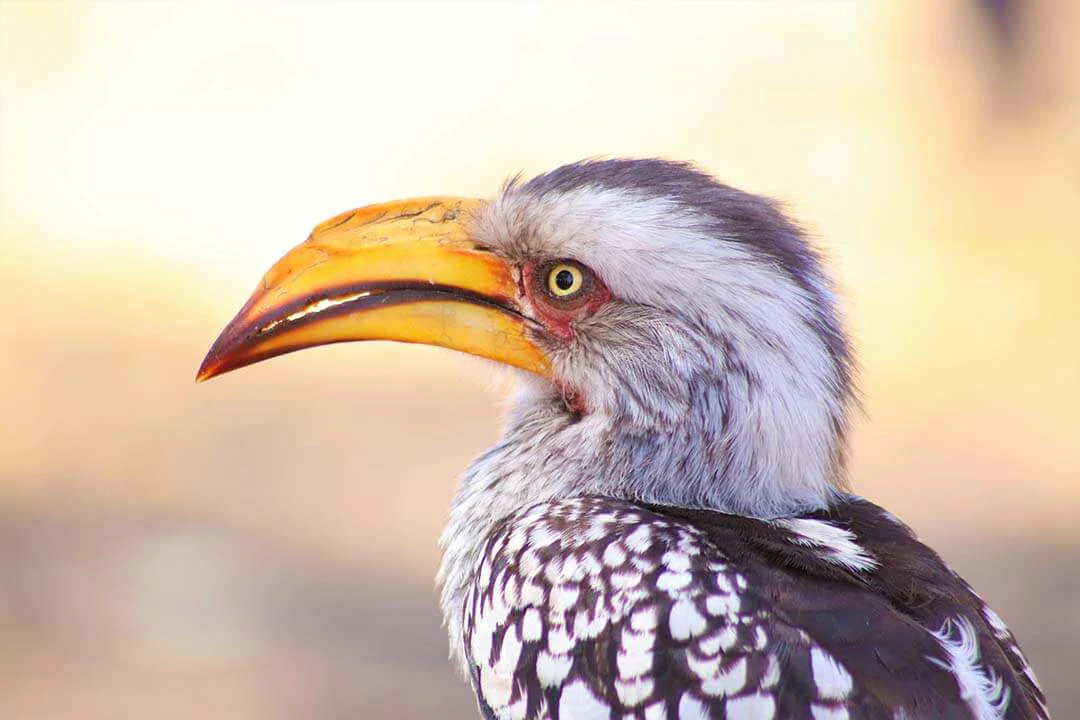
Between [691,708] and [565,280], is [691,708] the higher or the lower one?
the lower one

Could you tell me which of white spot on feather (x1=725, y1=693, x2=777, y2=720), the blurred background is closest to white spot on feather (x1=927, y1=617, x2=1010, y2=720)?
white spot on feather (x1=725, y1=693, x2=777, y2=720)

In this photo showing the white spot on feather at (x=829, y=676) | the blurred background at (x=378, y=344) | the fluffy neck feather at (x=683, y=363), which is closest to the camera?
the white spot on feather at (x=829, y=676)

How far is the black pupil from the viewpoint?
306cm

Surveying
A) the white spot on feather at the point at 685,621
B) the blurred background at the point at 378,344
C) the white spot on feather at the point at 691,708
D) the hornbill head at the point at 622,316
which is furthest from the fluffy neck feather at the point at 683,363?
the blurred background at the point at 378,344

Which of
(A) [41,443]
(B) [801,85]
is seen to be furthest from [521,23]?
(A) [41,443]

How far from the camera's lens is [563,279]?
10.1 ft

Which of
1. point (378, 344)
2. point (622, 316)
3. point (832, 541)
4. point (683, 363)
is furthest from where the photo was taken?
point (378, 344)

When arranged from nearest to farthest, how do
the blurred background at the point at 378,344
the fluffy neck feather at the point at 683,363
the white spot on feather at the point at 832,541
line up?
1. the white spot on feather at the point at 832,541
2. the fluffy neck feather at the point at 683,363
3. the blurred background at the point at 378,344

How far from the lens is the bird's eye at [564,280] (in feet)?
10.00

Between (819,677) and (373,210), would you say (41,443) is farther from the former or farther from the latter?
(819,677)

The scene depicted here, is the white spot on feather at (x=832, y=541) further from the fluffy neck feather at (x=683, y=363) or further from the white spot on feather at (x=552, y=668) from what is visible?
the white spot on feather at (x=552, y=668)

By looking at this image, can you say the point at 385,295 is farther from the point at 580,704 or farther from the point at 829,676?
the point at 829,676

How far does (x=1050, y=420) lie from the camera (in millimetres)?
8078

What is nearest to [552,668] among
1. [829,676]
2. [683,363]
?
[829,676]
